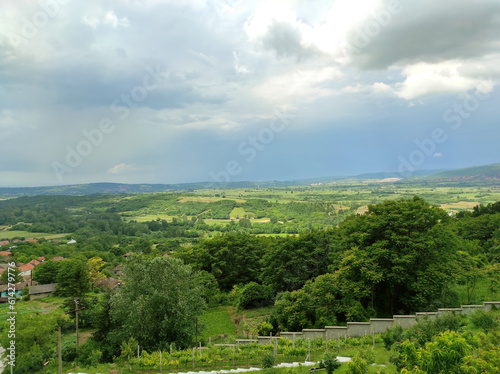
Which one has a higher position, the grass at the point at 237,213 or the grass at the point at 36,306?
the grass at the point at 237,213

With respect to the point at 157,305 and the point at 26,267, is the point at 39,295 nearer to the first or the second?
the point at 26,267

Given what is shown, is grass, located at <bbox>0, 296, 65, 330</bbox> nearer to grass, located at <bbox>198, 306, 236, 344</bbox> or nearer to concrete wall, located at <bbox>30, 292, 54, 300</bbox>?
concrete wall, located at <bbox>30, 292, 54, 300</bbox>

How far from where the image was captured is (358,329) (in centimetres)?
1444

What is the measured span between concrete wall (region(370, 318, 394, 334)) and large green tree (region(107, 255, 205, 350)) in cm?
991

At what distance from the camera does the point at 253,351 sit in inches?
Answer: 530

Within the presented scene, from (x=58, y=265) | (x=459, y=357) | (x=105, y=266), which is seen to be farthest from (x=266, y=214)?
(x=459, y=357)

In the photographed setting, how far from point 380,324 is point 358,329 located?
3.49 feet

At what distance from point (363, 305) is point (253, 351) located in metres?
8.33

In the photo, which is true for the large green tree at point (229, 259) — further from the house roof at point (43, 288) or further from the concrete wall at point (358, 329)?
the house roof at point (43, 288)

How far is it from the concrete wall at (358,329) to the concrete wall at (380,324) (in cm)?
19

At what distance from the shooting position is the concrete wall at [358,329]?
14.3 meters

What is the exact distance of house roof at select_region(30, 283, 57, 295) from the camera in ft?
134

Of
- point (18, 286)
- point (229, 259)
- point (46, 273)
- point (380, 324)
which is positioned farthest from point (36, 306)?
point (380, 324)

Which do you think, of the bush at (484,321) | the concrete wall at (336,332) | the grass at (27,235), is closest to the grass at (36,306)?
the concrete wall at (336,332)
